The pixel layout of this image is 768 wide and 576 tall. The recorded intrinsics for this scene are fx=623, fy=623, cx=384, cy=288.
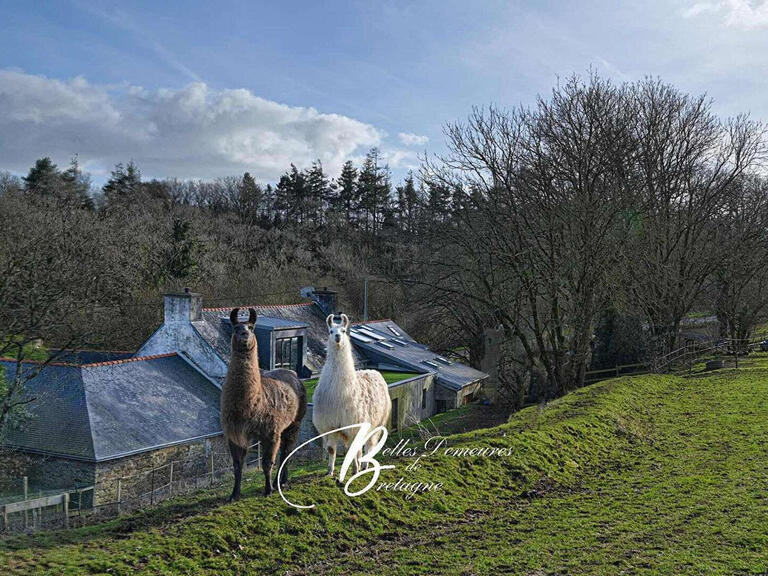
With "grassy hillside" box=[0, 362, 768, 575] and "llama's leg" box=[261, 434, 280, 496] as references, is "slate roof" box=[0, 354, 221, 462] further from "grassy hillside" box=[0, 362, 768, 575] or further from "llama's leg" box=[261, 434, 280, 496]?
"llama's leg" box=[261, 434, 280, 496]

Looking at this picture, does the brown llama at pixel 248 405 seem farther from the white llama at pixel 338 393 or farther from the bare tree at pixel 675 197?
the bare tree at pixel 675 197

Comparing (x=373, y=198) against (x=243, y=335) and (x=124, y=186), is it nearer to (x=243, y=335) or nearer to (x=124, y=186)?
(x=124, y=186)

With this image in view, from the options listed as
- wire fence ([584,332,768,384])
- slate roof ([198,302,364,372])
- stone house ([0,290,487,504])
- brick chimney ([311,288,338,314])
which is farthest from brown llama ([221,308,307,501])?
brick chimney ([311,288,338,314])

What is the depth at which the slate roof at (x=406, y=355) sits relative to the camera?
3459 centimetres

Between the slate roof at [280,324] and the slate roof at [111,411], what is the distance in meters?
2.65

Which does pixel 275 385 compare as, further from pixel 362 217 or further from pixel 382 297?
pixel 362 217

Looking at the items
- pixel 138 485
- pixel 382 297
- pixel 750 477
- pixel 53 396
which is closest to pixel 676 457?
pixel 750 477

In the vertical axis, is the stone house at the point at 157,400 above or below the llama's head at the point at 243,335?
below

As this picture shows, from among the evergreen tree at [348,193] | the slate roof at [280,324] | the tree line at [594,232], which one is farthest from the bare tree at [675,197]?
the evergreen tree at [348,193]

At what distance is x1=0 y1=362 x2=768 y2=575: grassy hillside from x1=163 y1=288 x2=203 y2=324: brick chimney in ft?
53.3

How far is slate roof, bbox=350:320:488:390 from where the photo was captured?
34594 millimetres

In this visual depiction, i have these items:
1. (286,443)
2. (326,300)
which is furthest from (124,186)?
(286,443)

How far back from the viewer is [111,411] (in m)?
21.0

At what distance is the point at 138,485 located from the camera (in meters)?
19.6
